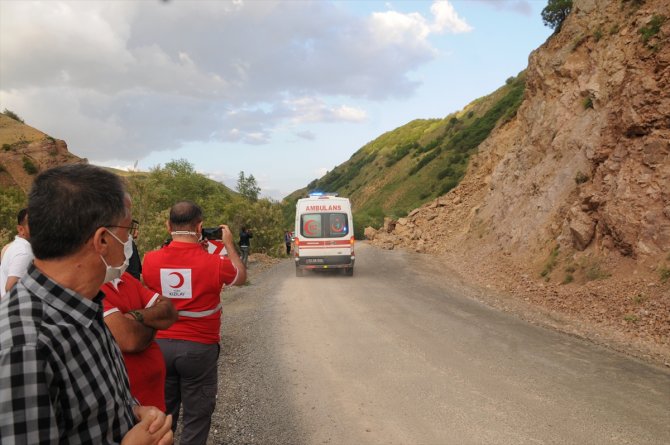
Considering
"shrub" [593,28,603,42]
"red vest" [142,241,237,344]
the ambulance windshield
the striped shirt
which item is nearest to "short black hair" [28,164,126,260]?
the striped shirt

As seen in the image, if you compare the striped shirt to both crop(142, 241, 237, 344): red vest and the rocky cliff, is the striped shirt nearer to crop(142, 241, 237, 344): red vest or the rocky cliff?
crop(142, 241, 237, 344): red vest

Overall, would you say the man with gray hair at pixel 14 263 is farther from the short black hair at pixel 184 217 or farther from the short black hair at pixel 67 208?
the short black hair at pixel 67 208

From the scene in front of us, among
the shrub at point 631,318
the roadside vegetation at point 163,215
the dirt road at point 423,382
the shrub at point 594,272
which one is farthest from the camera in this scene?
the roadside vegetation at point 163,215

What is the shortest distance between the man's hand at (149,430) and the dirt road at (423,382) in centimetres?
306

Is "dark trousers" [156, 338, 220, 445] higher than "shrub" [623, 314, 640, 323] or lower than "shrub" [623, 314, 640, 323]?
higher

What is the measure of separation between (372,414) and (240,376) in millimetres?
2219

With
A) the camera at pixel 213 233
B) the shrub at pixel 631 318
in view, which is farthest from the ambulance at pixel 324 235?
the camera at pixel 213 233

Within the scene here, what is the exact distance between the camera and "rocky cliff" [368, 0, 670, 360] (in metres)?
10.7

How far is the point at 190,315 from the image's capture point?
11.6 feet

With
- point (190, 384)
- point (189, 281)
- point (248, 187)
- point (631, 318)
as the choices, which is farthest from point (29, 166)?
point (631, 318)

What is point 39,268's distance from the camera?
1.53 meters

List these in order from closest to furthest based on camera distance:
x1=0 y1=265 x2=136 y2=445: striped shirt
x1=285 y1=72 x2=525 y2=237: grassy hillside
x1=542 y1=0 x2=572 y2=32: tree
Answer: x1=0 y1=265 x2=136 y2=445: striped shirt, x1=542 y1=0 x2=572 y2=32: tree, x1=285 y1=72 x2=525 y2=237: grassy hillside

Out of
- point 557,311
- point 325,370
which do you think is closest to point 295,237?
point 557,311

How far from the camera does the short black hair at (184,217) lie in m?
3.62
